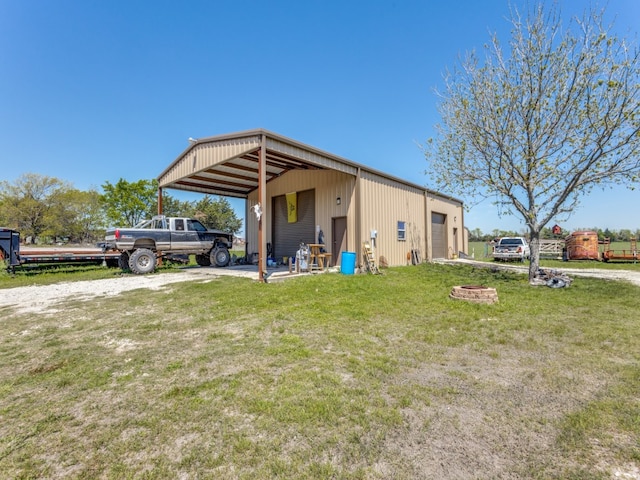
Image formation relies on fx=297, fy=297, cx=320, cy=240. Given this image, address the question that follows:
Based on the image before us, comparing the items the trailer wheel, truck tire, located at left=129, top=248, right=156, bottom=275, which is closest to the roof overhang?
truck tire, located at left=129, top=248, right=156, bottom=275

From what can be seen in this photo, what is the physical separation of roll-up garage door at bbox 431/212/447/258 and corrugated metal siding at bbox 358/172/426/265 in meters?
1.68

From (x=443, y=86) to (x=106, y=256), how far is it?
1473 centimetres

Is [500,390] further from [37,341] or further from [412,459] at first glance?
[37,341]

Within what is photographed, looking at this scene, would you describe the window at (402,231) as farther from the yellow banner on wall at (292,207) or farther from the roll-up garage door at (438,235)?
the yellow banner on wall at (292,207)

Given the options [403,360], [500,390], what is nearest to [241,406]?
[403,360]

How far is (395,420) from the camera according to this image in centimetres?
215

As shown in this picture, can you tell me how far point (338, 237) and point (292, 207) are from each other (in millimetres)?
3121

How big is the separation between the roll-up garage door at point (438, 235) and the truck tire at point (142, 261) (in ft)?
45.2

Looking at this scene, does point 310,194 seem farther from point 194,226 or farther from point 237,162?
point 194,226

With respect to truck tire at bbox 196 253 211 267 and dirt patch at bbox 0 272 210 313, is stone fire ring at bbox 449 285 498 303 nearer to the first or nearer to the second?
dirt patch at bbox 0 272 210 313

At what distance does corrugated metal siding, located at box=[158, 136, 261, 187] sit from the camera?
893 centimetres

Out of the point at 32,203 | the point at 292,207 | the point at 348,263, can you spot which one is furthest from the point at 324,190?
the point at 32,203

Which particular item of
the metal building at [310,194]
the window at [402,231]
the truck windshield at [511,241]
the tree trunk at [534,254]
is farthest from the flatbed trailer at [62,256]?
the truck windshield at [511,241]

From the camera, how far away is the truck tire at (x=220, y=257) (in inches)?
511
